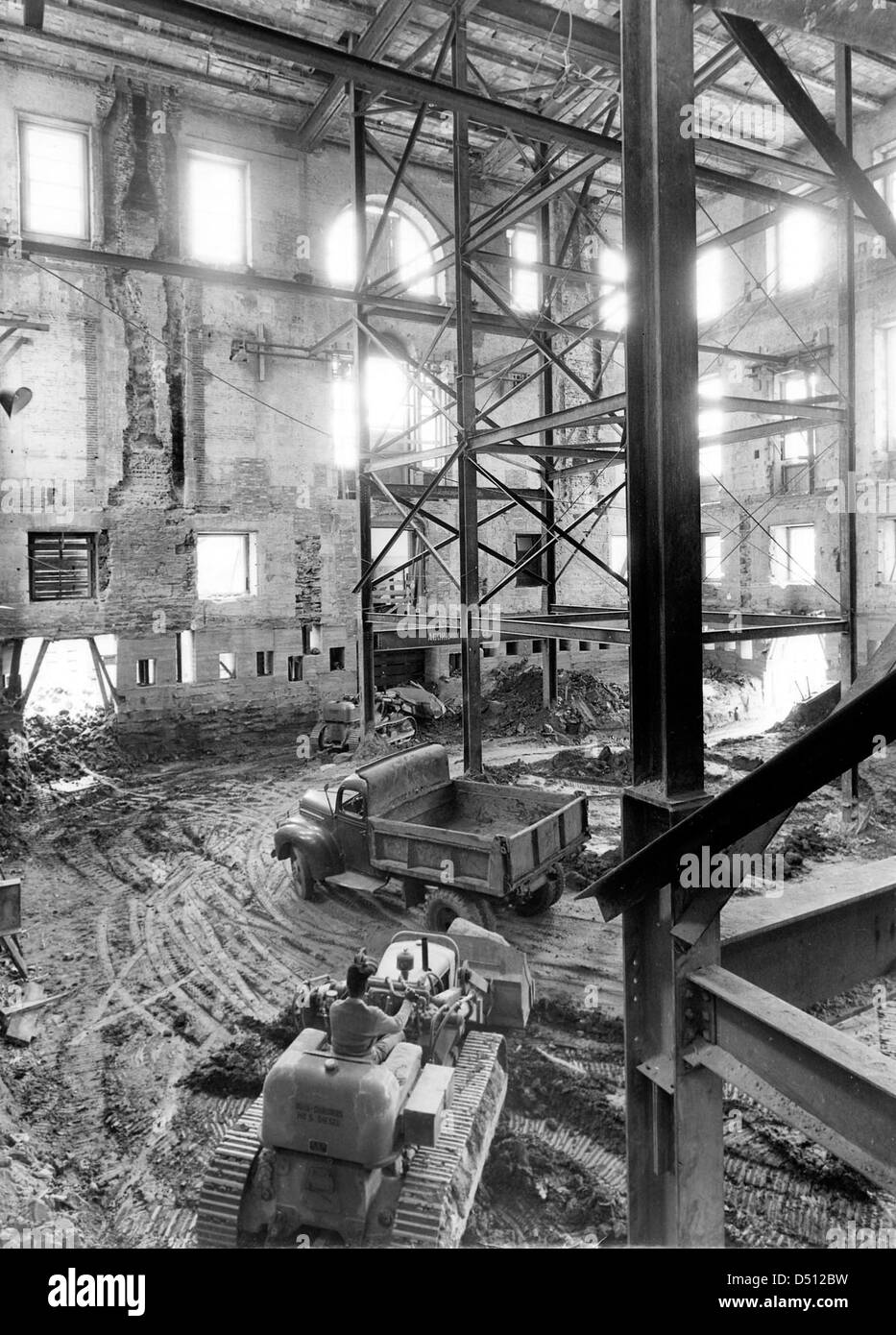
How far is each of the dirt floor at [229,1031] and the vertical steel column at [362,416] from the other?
8.05 ft

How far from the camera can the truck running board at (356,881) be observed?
319 inches

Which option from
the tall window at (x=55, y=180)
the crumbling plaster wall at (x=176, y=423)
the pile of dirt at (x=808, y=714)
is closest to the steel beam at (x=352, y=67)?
the crumbling plaster wall at (x=176, y=423)

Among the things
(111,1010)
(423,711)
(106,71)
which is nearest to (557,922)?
(111,1010)

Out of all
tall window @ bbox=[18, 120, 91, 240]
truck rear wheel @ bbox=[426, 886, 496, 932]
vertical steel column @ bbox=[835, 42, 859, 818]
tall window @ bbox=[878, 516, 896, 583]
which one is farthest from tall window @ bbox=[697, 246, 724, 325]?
truck rear wheel @ bbox=[426, 886, 496, 932]

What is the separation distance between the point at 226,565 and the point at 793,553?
13.0 metres

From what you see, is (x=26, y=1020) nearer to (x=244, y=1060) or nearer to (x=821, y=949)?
(x=244, y=1060)

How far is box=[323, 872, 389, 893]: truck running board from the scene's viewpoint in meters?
8.11

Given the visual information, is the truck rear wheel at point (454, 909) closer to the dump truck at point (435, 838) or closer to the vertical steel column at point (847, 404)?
the dump truck at point (435, 838)

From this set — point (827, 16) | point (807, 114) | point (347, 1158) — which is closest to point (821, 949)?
point (347, 1158)

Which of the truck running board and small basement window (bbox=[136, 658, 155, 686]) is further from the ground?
small basement window (bbox=[136, 658, 155, 686])

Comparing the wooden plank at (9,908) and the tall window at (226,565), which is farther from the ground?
the tall window at (226,565)

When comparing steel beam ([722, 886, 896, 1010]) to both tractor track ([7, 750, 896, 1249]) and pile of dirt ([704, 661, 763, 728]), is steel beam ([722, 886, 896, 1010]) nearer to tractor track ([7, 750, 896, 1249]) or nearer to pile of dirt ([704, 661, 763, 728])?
tractor track ([7, 750, 896, 1249])

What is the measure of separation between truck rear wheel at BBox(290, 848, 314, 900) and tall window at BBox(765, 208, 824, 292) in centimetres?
1748
